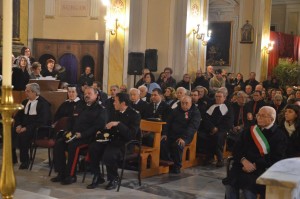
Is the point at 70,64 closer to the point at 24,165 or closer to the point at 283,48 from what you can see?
the point at 24,165

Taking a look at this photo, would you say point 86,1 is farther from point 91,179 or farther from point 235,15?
point 91,179

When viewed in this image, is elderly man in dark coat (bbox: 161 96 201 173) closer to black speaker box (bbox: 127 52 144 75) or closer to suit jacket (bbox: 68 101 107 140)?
suit jacket (bbox: 68 101 107 140)

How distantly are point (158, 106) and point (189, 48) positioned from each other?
5.31m

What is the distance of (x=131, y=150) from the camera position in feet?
19.6

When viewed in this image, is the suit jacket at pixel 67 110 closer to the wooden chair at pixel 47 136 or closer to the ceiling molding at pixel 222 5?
the wooden chair at pixel 47 136

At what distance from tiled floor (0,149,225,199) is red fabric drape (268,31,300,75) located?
1304 cm

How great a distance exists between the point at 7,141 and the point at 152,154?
4781 millimetres

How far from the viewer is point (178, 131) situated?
6.94 metres

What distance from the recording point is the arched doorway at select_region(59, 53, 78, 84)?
14023mm

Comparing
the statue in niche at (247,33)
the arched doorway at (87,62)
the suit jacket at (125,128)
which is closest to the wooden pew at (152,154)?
the suit jacket at (125,128)

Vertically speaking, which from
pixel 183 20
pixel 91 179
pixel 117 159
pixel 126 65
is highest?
pixel 183 20

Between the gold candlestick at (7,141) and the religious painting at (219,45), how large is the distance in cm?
1711

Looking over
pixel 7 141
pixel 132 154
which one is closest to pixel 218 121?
pixel 132 154

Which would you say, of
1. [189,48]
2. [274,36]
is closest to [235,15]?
[274,36]
